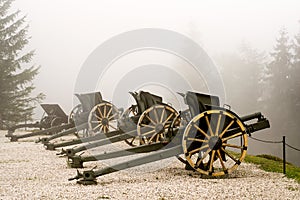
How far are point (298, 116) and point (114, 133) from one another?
15239mm

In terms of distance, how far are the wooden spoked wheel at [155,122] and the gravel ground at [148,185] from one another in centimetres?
118

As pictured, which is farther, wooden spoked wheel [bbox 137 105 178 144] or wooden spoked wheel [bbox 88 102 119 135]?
wooden spoked wheel [bbox 88 102 119 135]

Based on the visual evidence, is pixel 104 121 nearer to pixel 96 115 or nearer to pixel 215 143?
pixel 96 115

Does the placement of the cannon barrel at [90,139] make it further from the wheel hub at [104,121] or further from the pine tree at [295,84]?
the pine tree at [295,84]

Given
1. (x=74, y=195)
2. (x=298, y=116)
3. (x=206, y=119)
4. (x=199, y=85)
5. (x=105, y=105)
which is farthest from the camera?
(x=199, y=85)

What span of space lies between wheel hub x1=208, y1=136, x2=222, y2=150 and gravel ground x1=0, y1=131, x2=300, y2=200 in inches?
17.8

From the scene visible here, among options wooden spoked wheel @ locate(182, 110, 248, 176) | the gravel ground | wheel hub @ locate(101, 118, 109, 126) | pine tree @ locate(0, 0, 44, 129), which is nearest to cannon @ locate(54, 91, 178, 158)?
the gravel ground

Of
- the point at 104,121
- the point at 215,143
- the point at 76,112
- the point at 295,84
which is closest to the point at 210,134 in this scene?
the point at 215,143

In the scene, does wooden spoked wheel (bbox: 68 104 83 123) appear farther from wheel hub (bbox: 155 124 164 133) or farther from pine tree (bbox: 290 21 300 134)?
pine tree (bbox: 290 21 300 134)

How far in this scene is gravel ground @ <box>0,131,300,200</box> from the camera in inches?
185

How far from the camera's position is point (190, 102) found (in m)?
5.95

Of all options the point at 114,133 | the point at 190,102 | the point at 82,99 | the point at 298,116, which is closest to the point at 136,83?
the point at 114,133

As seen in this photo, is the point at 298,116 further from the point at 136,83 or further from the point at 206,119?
the point at 206,119

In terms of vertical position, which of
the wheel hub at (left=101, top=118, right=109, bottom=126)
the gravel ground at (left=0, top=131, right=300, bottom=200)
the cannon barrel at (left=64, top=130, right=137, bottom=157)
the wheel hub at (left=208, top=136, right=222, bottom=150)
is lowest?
the gravel ground at (left=0, top=131, right=300, bottom=200)
